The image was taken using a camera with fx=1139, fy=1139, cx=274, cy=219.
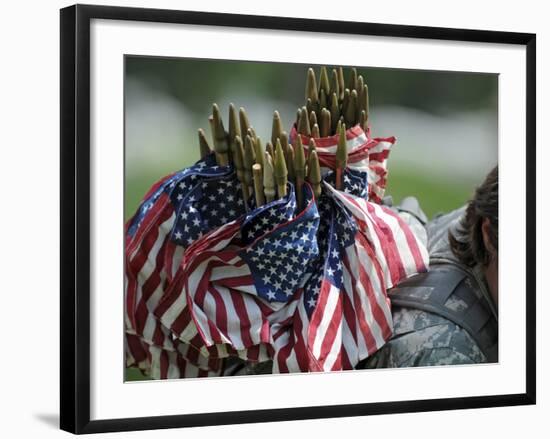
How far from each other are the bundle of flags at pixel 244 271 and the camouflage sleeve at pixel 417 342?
147 mm

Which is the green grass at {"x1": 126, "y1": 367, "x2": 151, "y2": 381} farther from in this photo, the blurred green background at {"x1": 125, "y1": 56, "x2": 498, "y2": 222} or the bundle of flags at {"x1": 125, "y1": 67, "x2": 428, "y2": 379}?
the blurred green background at {"x1": 125, "y1": 56, "x2": 498, "y2": 222}

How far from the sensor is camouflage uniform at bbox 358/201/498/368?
381 cm

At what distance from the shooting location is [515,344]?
161 inches

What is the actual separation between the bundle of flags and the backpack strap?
0.19 meters

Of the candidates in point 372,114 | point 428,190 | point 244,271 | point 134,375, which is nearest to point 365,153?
point 372,114

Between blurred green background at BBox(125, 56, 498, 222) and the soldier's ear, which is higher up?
blurred green background at BBox(125, 56, 498, 222)

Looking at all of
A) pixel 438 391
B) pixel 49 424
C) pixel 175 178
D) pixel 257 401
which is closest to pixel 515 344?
pixel 438 391

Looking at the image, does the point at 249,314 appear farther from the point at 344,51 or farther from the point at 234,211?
the point at 344,51

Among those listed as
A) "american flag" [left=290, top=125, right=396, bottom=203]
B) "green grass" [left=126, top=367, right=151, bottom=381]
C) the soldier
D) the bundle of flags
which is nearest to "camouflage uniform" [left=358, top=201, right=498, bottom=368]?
the soldier

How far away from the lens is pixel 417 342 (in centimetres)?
382

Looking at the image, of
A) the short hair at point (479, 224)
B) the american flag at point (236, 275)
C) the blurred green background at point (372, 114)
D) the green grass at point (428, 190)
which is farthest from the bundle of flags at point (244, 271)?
the short hair at point (479, 224)

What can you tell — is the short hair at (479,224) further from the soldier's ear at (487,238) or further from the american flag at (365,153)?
the american flag at (365,153)

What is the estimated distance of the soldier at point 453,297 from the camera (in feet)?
12.5

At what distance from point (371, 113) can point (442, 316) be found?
726 mm
